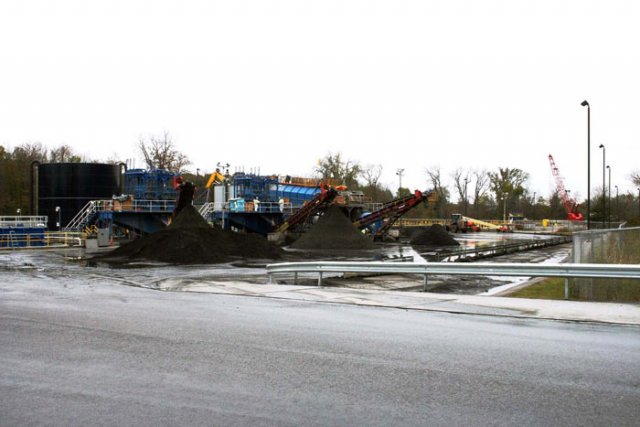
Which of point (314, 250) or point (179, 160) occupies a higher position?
point (179, 160)

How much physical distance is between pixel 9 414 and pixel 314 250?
3960 cm

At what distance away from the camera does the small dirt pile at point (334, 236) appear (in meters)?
46.5

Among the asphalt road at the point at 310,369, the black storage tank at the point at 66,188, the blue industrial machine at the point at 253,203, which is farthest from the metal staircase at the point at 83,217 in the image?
the asphalt road at the point at 310,369

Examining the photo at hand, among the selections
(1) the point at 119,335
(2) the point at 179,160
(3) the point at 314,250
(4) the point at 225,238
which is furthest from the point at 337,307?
(2) the point at 179,160

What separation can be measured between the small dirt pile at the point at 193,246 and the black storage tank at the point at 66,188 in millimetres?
25197

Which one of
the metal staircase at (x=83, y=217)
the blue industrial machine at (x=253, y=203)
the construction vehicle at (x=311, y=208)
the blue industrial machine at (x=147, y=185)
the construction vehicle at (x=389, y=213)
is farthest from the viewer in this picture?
the blue industrial machine at (x=253, y=203)

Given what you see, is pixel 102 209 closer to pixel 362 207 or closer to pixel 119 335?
pixel 362 207

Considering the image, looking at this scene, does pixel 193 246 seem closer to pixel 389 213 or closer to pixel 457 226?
pixel 389 213

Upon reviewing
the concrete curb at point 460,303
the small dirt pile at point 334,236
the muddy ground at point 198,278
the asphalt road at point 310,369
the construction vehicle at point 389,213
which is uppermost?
the construction vehicle at point 389,213

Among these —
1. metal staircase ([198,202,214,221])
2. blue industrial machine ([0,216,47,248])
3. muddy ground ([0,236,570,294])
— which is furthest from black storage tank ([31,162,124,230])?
muddy ground ([0,236,570,294])

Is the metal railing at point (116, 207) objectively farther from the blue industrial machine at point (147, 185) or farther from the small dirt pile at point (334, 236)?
the small dirt pile at point (334, 236)

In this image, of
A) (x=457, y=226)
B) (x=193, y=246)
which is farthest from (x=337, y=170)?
(x=193, y=246)

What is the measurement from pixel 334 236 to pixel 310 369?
39.9 meters

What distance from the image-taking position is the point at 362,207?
198 feet
